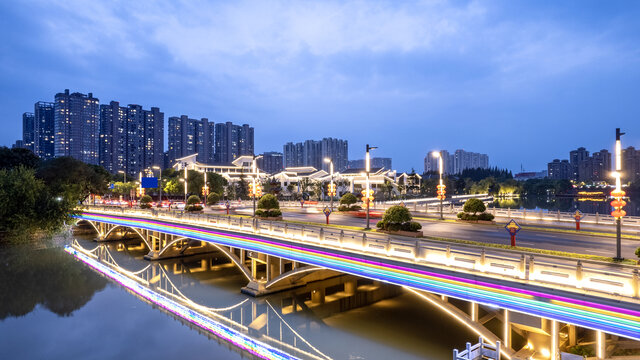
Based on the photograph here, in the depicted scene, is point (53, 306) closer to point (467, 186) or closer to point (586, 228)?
point (586, 228)

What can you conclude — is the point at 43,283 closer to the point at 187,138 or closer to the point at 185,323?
the point at 185,323

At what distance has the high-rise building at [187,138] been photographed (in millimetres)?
190250

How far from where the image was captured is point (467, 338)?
19672 mm

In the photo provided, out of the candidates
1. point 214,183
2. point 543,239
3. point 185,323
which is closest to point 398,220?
point 543,239

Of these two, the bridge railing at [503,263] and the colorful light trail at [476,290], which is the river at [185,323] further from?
the bridge railing at [503,263]

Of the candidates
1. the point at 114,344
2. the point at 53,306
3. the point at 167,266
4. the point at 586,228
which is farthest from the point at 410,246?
the point at 167,266

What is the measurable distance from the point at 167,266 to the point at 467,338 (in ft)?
92.6

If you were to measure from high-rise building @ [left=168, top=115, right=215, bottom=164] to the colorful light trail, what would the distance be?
18067cm

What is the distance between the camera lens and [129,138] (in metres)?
179

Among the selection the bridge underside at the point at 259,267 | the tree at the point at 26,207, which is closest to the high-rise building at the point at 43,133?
the tree at the point at 26,207

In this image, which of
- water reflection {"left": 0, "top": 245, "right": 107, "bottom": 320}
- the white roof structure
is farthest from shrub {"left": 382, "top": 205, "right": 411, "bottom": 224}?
the white roof structure

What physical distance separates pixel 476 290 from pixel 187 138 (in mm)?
194026

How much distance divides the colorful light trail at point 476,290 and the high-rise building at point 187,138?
180665mm

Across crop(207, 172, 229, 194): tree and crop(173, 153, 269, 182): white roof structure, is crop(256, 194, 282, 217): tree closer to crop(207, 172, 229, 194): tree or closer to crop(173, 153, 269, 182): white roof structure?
crop(207, 172, 229, 194): tree
